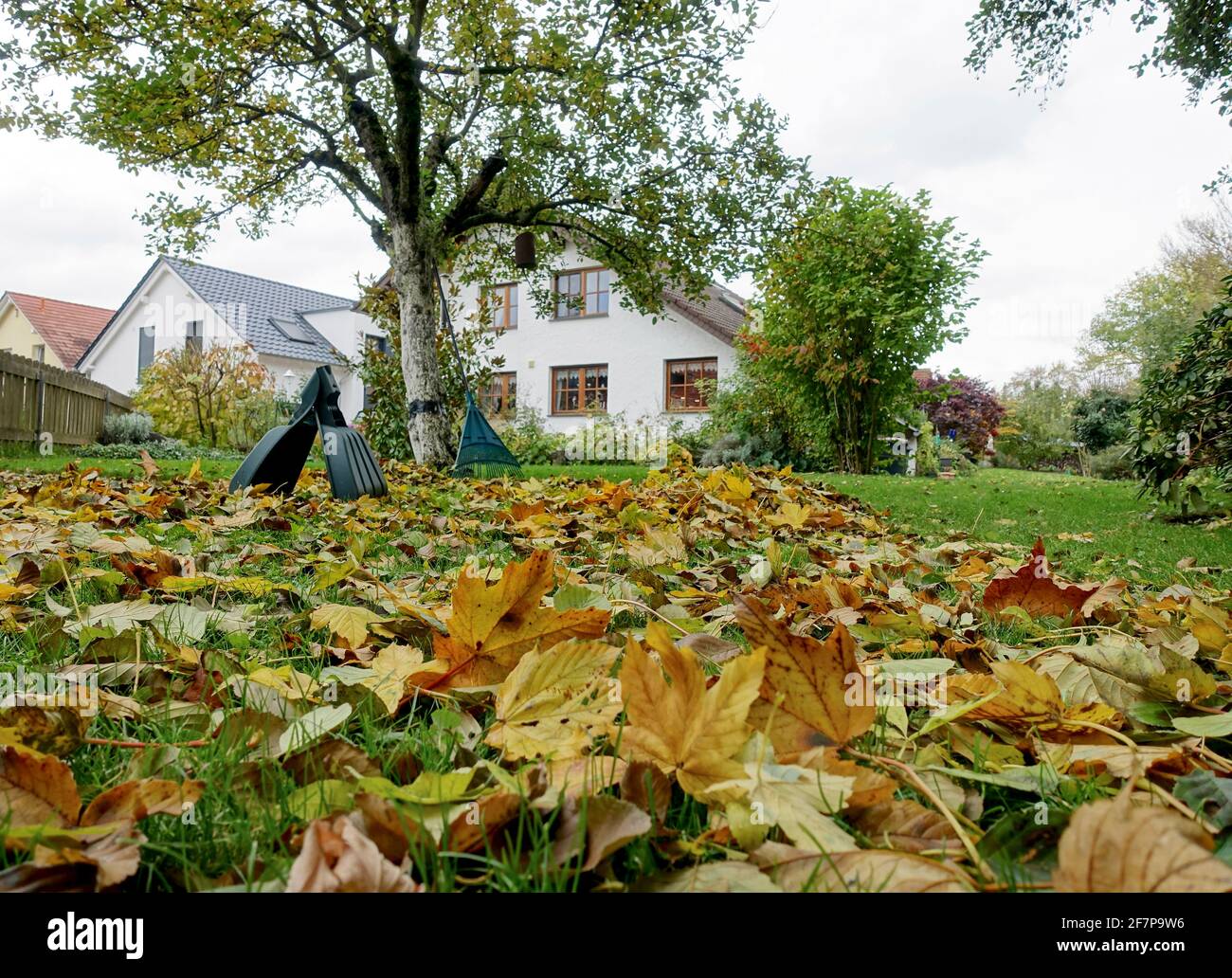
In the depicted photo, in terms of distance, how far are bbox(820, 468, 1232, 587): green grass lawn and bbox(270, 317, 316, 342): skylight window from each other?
25.5 m

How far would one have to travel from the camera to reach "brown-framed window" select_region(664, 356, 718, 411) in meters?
19.6

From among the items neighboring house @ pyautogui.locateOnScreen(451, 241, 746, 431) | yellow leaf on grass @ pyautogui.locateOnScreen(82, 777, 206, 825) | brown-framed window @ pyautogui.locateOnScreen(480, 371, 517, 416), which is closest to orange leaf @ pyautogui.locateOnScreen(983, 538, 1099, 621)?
yellow leaf on grass @ pyautogui.locateOnScreen(82, 777, 206, 825)

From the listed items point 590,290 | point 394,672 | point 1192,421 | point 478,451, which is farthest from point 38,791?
point 590,290

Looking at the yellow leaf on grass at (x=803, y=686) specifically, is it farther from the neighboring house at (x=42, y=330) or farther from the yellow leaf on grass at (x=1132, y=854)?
the neighboring house at (x=42, y=330)

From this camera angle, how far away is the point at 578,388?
21391 millimetres

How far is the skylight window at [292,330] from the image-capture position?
27.7 metres

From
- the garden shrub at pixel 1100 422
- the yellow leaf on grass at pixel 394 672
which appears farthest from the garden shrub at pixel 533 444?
the garden shrub at pixel 1100 422

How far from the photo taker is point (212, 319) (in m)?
26.4

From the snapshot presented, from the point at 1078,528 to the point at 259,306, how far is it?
30.1m

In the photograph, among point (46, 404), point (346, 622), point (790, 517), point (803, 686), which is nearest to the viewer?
point (803, 686)

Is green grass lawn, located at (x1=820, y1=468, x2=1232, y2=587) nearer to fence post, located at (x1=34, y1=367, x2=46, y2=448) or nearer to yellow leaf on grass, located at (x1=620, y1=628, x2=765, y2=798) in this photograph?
yellow leaf on grass, located at (x1=620, y1=628, x2=765, y2=798)

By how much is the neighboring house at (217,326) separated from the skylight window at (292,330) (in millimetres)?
33

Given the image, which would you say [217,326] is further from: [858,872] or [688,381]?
[858,872]
